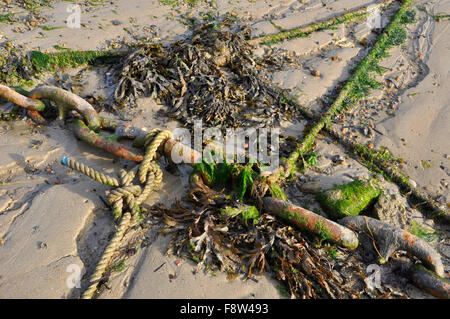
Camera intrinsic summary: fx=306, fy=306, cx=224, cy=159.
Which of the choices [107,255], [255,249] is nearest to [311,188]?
[255,249]

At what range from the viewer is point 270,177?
3.41 m

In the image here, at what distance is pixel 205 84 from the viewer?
459 cm

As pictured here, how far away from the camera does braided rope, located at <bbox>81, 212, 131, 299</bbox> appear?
2.54 metres

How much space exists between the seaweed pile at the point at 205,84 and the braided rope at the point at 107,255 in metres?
1.75

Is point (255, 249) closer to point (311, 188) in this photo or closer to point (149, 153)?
point (311, 188)

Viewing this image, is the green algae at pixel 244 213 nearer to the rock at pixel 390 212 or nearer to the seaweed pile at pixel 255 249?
the seaweed pile at pixel 255 249

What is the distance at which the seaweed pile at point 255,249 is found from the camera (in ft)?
9.11

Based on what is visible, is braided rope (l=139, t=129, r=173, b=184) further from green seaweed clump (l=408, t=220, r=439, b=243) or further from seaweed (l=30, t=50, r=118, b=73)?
green seaweed clump (l=408, t=220, r=439, b=243)

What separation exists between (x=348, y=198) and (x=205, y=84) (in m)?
2.58

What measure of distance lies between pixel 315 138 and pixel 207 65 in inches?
80.5

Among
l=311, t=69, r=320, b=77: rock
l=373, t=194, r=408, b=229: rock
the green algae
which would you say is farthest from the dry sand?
the green algae

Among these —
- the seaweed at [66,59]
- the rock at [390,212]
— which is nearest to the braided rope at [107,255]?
the rock at [390,212]
